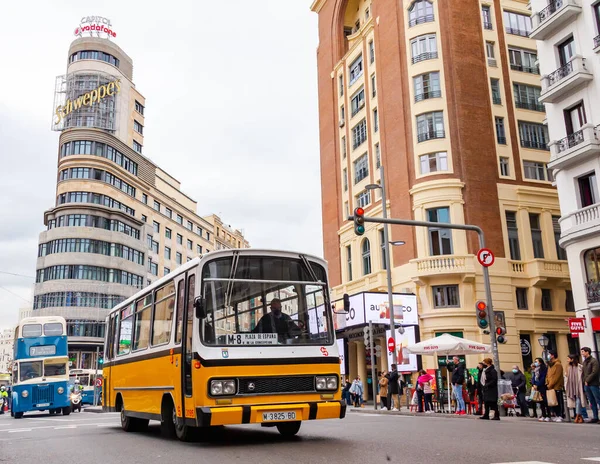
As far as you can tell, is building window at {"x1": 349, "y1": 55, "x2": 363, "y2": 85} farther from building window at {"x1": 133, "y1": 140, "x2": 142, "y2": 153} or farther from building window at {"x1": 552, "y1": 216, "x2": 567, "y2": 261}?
building window at {"x1": 133, "y1": 140, "x2": 142, "y2": 153}

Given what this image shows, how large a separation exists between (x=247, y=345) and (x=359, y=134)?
35182mm

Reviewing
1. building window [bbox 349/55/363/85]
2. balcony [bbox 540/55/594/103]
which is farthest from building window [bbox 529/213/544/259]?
building window [bbox 349/55/363/85]

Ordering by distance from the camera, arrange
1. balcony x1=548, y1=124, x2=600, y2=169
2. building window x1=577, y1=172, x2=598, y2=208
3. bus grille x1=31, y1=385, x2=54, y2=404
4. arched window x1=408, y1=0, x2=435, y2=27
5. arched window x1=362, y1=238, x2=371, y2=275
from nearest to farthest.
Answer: balcony x1=548, y1=124, x2=600, y2=169 → building window x1=577, y1=172, x2=598, y2=208 → bus grille x1=31, y1=385, x2=54, y2=404 → arched window x1=408, y1=0, x2=435, y2=27 → arched window x1=362, y1=238, x2=371, y2=275

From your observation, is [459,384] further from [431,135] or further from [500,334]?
[431,135]

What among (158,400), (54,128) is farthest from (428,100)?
(54,128)

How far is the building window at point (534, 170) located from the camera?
125 feet

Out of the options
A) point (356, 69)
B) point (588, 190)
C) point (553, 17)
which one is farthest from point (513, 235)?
point (356, 69)

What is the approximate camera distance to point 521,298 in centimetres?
3566

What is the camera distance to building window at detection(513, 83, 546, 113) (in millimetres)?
39375

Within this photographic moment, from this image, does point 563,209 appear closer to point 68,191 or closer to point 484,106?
point 484,106

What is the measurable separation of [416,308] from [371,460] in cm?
2717

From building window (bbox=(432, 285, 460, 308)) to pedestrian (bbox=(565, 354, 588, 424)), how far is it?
715 inches

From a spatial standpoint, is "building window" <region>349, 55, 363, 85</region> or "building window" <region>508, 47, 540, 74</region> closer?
"building window" <region>508, 47, 540, 74</region>

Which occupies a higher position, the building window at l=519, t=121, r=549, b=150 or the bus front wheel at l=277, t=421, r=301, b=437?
the building window at l=519, t=121, r=549, b=150
